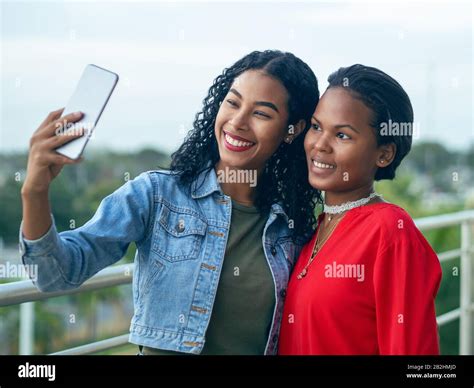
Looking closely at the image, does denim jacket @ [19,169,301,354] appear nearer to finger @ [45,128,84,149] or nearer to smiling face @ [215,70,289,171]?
smiling face @ [215,70,289,171]

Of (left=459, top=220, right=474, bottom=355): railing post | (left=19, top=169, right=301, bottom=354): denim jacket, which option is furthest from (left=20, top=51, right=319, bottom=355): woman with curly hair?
(left=459, top=220, right=474, bottom=355): railing post

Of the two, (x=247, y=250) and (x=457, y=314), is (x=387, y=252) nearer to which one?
(x=247, y=250)

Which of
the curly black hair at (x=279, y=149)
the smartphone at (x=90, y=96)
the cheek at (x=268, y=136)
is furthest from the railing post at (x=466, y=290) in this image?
the smartphone at (x=90, y=96)

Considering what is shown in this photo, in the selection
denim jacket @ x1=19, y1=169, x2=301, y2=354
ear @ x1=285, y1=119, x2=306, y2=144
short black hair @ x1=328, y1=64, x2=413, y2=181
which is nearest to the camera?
denim jacket @ x1=19, y1=169, x2=301, y2=354

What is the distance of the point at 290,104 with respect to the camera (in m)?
1.58

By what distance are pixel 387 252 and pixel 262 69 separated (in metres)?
0.49

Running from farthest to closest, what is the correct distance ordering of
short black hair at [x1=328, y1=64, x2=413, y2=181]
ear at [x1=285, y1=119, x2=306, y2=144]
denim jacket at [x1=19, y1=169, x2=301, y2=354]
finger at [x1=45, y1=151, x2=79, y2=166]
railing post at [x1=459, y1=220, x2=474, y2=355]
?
railing post at [x1=459, y1=220, x2=474, y2=355], ear at [x1=285, y1=119, x2=306, y2=144], short black hair at [x1=328, y1=64, x2=413, y2=181], denim jacket at [x1=19, y1=169, x2=301, y2=354], finger at [x1=45, y1=151, x2=79, y2=166]

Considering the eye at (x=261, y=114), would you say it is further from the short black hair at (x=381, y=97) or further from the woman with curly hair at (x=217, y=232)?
the short black hair at (x=381, y=97)

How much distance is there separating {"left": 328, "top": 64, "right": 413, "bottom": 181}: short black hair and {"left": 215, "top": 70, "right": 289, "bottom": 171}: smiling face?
0.47 ft

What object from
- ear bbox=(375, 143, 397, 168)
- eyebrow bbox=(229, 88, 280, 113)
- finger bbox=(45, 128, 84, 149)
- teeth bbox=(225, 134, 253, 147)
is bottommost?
finger bbox=(45, 128, 84, 149)

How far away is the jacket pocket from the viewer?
148 centimetres

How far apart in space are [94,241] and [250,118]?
44cm

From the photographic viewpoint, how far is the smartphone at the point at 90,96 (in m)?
1.28
